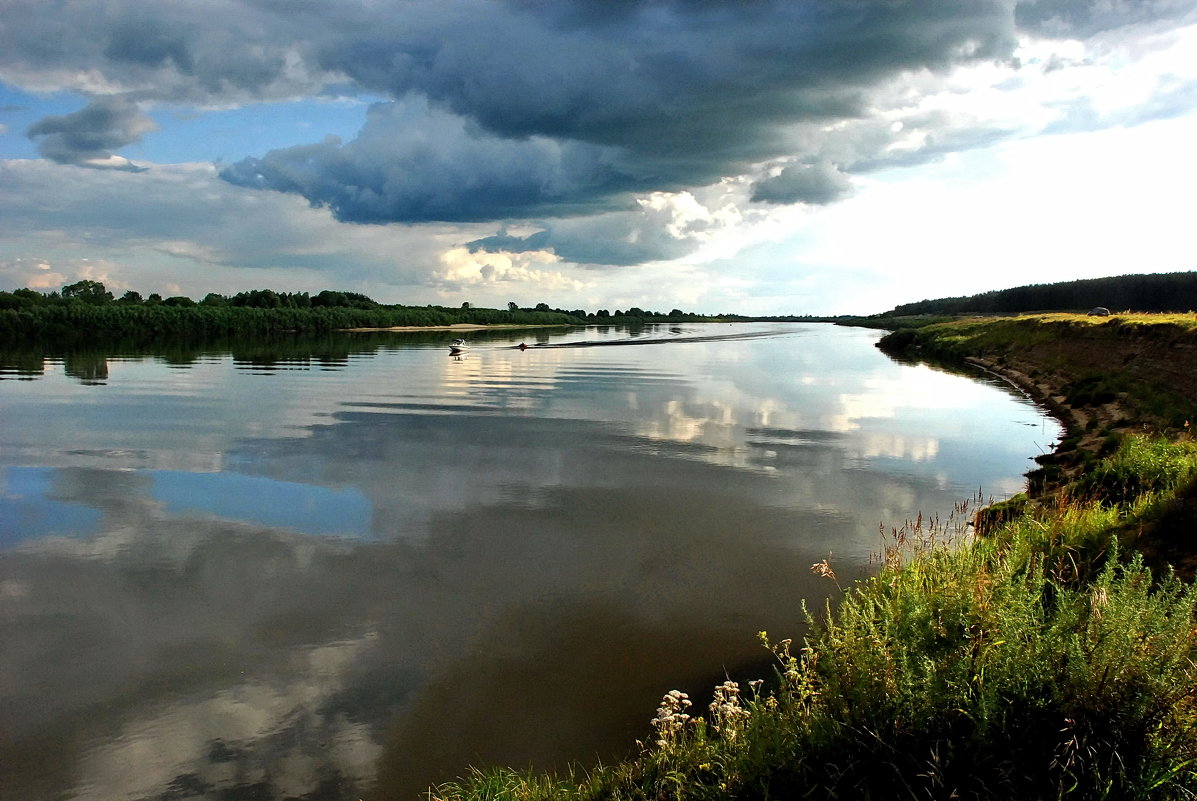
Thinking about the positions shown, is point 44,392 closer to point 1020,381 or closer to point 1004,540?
point 1004,540

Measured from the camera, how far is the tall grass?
393cm

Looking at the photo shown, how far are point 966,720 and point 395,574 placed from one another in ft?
25.2

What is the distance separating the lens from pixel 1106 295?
401ft

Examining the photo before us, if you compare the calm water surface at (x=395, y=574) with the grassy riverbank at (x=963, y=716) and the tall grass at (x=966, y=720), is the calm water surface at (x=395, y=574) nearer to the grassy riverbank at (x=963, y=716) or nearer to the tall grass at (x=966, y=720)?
the grassy riverbank at (x=963, y=716)

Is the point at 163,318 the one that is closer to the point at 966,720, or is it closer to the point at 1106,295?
the point at 966,720

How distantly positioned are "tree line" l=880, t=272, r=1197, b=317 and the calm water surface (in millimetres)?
102569

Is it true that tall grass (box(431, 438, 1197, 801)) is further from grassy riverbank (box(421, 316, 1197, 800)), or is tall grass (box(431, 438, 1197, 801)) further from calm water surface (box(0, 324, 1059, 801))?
calm water surface (box(0, 324, 1059, 801))

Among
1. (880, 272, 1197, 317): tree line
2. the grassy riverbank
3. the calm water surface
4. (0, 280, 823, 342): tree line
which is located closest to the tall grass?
the grassy riverbank

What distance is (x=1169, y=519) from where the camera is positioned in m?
8.38

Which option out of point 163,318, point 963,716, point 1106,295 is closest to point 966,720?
point 963,716

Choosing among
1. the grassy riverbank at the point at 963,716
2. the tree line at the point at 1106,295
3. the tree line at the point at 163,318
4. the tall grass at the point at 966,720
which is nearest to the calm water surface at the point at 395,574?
the grassy riverbank at the point at 963,716

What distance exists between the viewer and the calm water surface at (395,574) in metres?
6.39

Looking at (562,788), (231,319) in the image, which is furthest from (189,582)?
(231,319)

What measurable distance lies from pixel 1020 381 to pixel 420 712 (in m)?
39.4
